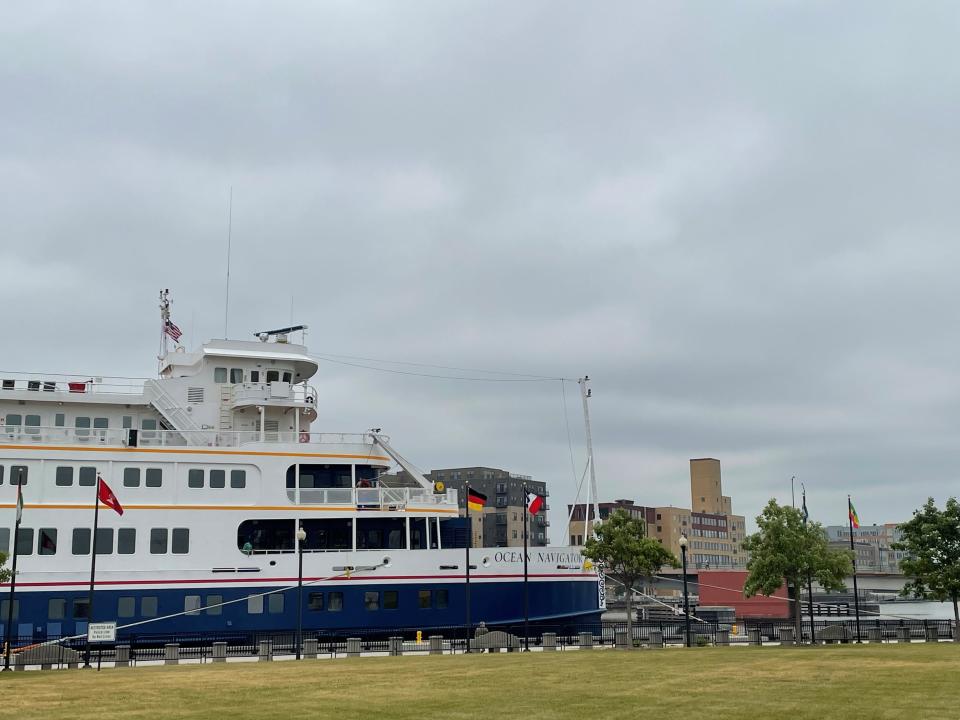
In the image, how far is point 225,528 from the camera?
135 feet

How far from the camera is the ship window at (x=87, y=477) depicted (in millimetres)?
40875

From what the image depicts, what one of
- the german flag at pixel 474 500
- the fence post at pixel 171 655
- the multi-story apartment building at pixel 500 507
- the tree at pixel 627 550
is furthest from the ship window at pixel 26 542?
the multi-story apartment building at pixel 500 507

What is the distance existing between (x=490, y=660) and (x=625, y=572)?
1047 centimetres

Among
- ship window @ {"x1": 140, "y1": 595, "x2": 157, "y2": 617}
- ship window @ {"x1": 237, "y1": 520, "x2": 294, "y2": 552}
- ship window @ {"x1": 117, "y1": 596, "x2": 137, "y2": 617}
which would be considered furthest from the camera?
ship window @ {"x1": 237, "y1": 520, "x2": 294, "y2": 552}

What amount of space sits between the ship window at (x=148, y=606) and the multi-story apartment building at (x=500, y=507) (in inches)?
4535

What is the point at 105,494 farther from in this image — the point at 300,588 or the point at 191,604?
the point at 300,588

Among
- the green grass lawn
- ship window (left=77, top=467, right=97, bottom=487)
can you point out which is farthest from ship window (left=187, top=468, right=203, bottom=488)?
the green grass lawn

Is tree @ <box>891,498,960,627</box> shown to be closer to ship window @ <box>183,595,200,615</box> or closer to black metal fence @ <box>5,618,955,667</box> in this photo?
black metal fence @ <box>5,618,955,667</box>

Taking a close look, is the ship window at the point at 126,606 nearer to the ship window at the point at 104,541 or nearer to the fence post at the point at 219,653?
the ship window at the point at 104,541

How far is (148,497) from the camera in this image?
41.1 m

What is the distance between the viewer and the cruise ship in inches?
1551

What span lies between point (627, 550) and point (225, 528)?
16.3 metres

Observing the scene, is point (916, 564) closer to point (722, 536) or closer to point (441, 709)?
point (441, 709)

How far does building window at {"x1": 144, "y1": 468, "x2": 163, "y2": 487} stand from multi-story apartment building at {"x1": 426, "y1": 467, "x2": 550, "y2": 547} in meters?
114
